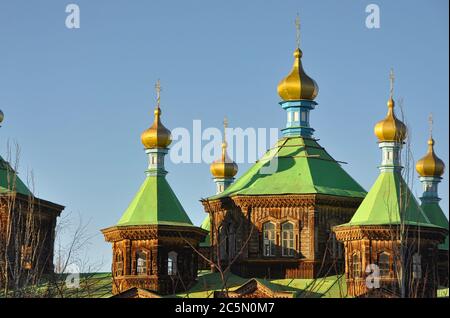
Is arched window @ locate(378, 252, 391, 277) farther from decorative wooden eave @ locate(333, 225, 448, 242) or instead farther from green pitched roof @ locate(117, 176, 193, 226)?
green pitched roof @ locate(117, 176, 193, 226)

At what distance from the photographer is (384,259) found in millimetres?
38344

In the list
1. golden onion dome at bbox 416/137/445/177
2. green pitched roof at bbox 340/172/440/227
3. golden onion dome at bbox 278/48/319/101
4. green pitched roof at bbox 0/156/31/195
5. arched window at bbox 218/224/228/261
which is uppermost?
golden onion dome at bbox 278/48/319/101

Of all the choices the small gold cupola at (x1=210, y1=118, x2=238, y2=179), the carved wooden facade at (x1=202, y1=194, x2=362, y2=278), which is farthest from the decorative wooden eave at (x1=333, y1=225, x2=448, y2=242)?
the small gold cupola at (x1=210, y1=118, x2=238, y2=179)

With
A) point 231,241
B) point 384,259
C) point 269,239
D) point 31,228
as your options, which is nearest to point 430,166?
point 269,239

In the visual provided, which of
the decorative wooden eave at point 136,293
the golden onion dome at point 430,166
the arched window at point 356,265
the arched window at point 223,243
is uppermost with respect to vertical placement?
the golden onion dome at point 430,166

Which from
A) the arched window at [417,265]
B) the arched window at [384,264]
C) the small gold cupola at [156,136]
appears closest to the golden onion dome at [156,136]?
the small gold cupola at [156,136]

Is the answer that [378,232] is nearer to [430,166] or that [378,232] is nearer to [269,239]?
[269,239]

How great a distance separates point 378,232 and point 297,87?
7051 mm

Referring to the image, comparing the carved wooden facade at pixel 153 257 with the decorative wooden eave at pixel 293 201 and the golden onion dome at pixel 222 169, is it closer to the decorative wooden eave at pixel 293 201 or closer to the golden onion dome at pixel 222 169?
the decorative wooden eave at pixel 293 201

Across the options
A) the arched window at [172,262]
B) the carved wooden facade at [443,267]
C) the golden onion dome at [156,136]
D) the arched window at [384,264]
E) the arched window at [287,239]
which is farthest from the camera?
the carved wooden facade at [443,267]

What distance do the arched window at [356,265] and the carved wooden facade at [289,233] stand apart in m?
1.79

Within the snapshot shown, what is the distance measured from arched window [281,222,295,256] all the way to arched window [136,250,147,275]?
4338mm

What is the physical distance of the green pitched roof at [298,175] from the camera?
41.7 metres

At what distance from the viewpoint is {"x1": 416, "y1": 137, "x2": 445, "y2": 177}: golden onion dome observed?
4862cm
